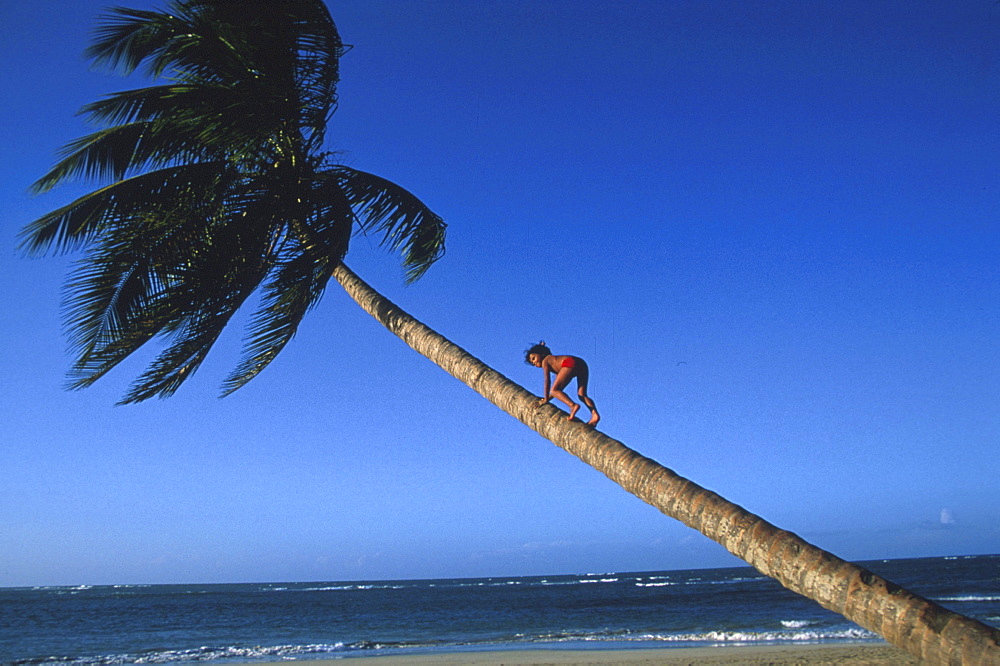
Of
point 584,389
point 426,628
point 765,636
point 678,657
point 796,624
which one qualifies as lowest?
point 426,628

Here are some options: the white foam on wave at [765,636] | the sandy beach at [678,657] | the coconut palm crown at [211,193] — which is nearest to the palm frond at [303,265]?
the coconut palm crown at [211,193]

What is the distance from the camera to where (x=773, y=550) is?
142 inches

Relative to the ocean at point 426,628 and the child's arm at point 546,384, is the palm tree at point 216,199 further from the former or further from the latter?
the ocean at point 426,628

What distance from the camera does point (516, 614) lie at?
98.9 feet

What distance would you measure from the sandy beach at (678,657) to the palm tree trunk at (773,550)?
9.55 meters

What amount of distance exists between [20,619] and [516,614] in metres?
24.9

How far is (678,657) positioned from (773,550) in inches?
467

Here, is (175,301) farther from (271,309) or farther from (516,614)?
(516,614)

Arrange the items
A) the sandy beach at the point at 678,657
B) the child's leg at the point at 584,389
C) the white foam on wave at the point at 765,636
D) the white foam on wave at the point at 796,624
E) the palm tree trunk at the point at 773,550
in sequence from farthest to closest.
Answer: the white foam on wave at the point at 796,624, the white foam on wave at the point at 765,636, the sandy beach at the point at 678,657, the child's leg at the point at 584,389, the palm tree trunk at the point at 773,550

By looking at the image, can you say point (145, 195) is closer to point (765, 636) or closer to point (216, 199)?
point (216, 199)

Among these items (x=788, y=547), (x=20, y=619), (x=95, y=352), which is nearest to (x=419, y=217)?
(x=95, y=352)

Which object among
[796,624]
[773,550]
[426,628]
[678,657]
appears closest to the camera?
[773,550]

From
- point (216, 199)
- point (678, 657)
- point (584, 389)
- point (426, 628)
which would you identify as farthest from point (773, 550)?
point (426, 628)

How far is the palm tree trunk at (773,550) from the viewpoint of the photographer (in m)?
2.89
